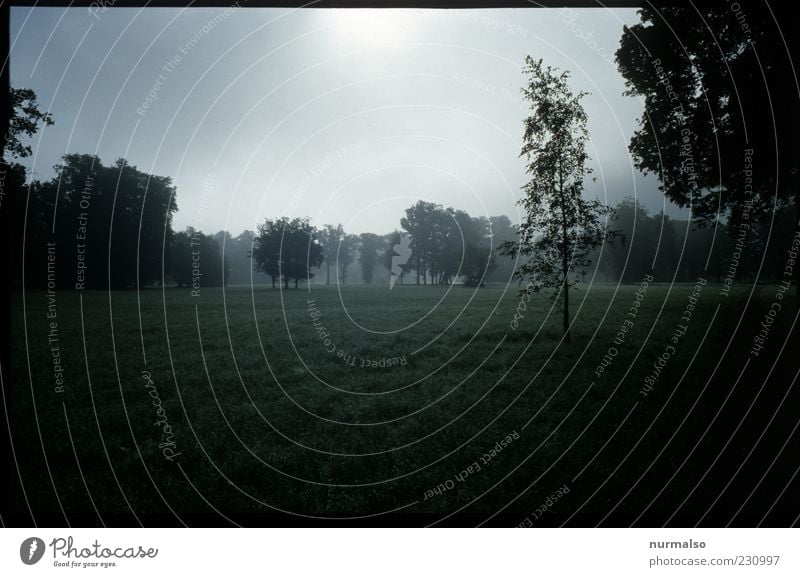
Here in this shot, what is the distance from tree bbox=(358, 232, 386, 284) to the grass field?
52570 millimetres

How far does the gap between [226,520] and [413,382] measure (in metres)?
5.11

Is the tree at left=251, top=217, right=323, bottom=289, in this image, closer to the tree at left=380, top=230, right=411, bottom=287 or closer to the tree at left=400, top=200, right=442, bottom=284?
the tree at left=380, top=230, right=411, bottom=287

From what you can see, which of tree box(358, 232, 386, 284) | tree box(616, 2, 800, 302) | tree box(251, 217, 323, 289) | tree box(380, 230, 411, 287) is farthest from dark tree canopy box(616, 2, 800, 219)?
tree box(358, 232, 386, 284)

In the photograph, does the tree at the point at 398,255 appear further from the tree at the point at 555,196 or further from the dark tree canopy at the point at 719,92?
the dark tree canopy at the point at 719,92

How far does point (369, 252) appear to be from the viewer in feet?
214

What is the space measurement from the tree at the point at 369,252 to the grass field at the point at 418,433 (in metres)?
52.6

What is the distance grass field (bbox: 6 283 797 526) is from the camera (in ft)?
18.1

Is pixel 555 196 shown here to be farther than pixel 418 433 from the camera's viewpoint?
Yes

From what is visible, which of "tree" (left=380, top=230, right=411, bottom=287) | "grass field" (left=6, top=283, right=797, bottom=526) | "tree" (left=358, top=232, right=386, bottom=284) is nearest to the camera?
"grass field" (left=6, top=283, right=797, bottom=526)

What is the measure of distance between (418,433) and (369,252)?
59.0 m

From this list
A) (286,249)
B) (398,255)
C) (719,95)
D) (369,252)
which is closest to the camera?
(719,95)

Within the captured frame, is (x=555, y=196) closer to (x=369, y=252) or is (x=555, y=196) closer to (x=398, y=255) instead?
(x=398, y=255)

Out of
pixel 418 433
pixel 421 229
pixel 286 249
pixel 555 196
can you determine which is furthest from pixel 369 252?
pixel 418 433

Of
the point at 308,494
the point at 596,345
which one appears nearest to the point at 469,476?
the point at 308,494
